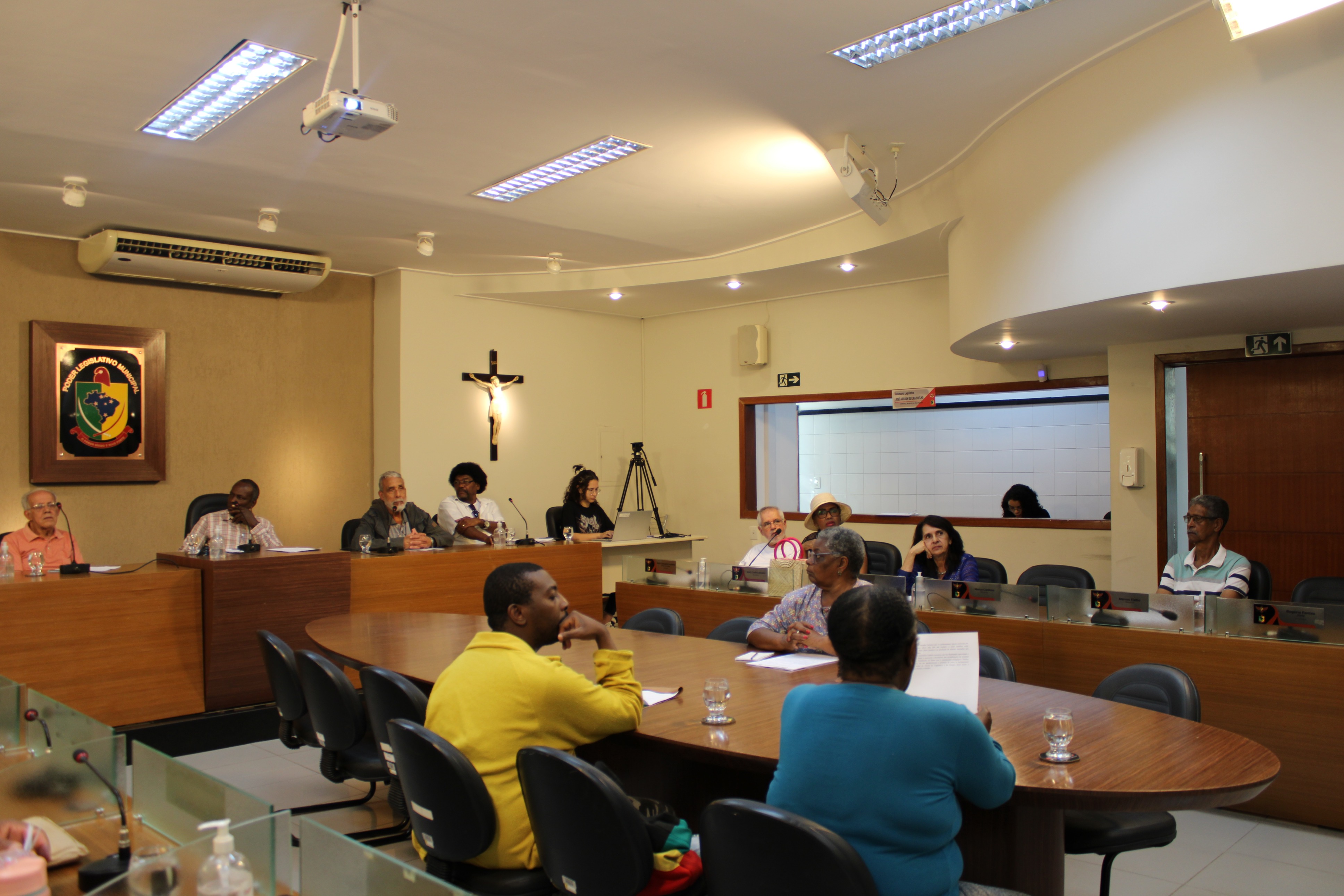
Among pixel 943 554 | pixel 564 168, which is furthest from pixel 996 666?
pixel 564 168

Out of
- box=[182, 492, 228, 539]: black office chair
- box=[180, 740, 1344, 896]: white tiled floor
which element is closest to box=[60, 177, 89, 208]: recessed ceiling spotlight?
box=[182, 492, 228, 539]: black office chair

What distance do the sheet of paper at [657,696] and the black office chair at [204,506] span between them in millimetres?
4457

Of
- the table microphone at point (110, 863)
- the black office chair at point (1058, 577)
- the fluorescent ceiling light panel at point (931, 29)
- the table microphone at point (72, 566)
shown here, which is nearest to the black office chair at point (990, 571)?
the black office chair at point (1058, 577)

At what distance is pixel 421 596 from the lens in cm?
593

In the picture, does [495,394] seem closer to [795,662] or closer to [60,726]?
[795,662]

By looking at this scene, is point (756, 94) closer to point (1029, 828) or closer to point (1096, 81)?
point (1096, 81)

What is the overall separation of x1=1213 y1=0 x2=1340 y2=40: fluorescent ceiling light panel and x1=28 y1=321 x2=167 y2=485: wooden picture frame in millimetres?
7119

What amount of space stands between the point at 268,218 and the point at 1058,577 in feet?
18.6

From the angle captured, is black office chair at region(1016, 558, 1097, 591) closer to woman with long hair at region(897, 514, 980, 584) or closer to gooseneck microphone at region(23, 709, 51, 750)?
woman with long hair at region(897, 514, 980, 584)

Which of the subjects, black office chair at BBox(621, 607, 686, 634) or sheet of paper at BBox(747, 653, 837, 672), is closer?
sheet of paper at BBox(747, 653, 837, 672)

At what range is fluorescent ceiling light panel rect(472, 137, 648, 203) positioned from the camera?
5391mm

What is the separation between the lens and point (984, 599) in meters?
4.61

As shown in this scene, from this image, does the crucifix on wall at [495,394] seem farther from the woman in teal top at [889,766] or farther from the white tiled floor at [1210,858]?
the woman in teal top at [889,766]

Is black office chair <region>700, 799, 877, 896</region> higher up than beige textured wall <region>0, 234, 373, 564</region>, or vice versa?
beige textured wall <region>0, 234, 373, 564</region>
